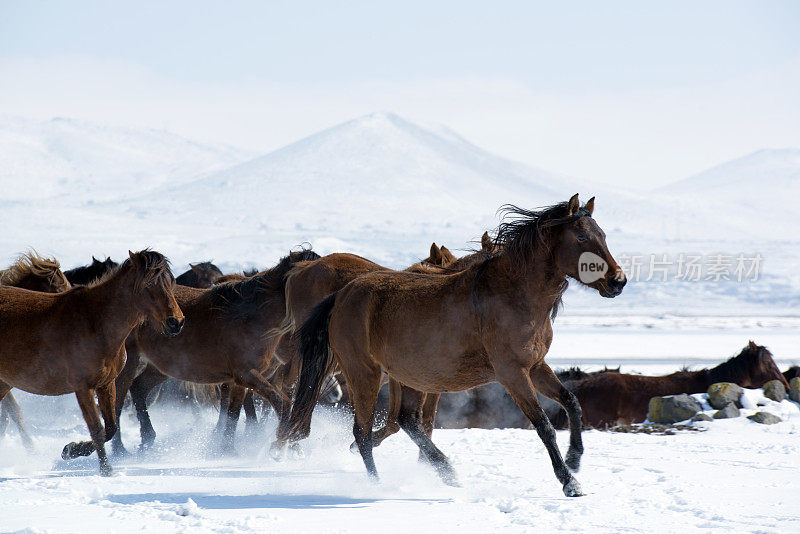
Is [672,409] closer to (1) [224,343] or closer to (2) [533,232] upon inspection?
(1) [224,343]

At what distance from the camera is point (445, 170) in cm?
17150

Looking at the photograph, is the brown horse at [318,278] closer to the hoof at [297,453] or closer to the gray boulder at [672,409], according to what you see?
the hoof at [297,453]

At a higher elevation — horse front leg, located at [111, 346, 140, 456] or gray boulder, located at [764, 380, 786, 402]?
horse front leg, located at [111, 346, 140, 456]

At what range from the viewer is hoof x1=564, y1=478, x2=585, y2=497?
566cm

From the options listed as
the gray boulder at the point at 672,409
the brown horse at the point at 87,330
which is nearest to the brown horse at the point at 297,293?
the brown horse at the point at 87,330

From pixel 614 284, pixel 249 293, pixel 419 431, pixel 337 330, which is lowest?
pixel 419 431

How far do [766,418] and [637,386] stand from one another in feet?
7.70

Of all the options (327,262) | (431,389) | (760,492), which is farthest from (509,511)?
(327,262)

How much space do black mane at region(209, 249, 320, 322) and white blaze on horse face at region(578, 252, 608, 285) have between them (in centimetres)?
417

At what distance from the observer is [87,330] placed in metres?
6.77

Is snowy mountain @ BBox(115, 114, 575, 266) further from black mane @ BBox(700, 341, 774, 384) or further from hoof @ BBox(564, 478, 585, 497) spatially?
hoof @ BBox(564, 478, 585, 497)

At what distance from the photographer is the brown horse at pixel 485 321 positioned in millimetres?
5703

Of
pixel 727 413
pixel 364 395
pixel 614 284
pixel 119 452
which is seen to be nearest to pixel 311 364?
pixel 364 395

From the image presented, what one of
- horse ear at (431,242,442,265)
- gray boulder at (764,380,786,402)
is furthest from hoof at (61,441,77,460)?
gray boulder at (764,380,786,402)
